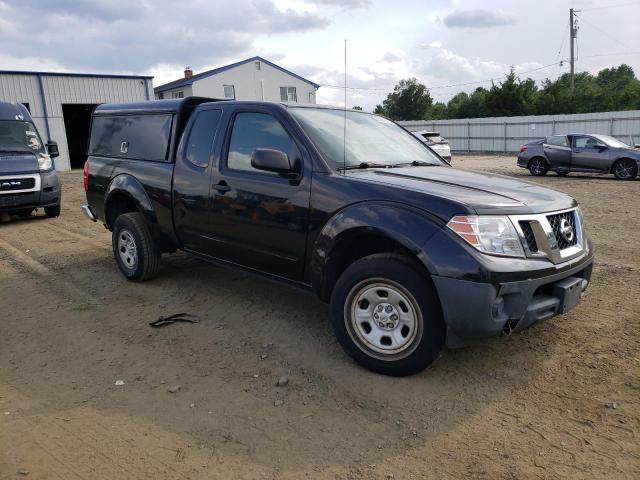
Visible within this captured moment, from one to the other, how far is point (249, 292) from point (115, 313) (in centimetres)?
130

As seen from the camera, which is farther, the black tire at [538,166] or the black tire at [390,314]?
the black tire at [538,166]

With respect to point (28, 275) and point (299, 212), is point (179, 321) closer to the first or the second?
point (299, 212)

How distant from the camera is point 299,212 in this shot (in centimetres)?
387

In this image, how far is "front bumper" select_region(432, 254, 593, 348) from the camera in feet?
9.88

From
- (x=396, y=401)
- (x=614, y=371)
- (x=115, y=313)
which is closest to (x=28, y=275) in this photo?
(x=115, y=313)

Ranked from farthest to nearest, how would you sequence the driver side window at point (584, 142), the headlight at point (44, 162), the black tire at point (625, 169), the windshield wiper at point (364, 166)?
the driver side window at point (584, 142) → the black tire at point (625, 169) → the headlight at point (44, 162) → the windshield wiper at point (364, 166)

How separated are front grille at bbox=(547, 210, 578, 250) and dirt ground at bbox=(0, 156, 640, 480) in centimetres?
84

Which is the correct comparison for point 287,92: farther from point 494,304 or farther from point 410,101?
point 494,304

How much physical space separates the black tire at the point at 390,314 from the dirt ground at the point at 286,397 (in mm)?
151

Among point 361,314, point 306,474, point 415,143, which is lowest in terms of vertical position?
point 306,474

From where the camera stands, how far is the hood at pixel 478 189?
323cm

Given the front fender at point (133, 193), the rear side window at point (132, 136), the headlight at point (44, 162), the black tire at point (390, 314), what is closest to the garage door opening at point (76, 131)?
the headlight at point (44, 162)

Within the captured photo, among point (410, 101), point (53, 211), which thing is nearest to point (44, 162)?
point (53, 211)

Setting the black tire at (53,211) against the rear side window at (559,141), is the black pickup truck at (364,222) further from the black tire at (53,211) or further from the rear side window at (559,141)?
the rear side window at (559,141)
